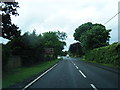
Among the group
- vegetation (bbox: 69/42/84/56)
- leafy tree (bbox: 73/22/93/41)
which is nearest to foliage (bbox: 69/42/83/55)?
vegetation (bbox: 69/42/84/56)

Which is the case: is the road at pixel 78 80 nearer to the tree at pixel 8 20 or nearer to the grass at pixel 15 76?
the grass at pixel 15 76

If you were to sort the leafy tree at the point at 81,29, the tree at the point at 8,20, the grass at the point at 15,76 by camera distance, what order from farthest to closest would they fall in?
the leafy tree at the point at 81,29
the tree at the point at 8,20
the grass at the point at 15,76

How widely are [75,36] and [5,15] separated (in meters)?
83.1

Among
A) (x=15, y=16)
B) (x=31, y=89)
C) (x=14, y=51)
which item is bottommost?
(x=31, y=89)

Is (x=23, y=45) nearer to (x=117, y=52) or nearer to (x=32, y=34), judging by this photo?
(x=32, y=34)

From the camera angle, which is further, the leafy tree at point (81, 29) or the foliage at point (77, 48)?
the foliage at point (77, 48)

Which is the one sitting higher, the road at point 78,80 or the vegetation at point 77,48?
the vegetation at point 77,48

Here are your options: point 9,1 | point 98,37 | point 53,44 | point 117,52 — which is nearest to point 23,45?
point 9,1

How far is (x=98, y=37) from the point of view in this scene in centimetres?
6134

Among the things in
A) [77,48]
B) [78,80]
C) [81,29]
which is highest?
[81,29]

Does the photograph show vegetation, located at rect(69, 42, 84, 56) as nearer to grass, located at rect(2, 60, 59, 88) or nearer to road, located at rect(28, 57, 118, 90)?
grass, located at rect(2, 60, 59, 88)

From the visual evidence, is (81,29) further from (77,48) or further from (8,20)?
(8,20)

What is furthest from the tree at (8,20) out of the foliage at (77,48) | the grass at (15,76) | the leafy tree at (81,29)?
the foliage at (77,48)

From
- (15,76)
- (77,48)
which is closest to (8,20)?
(15,76)
